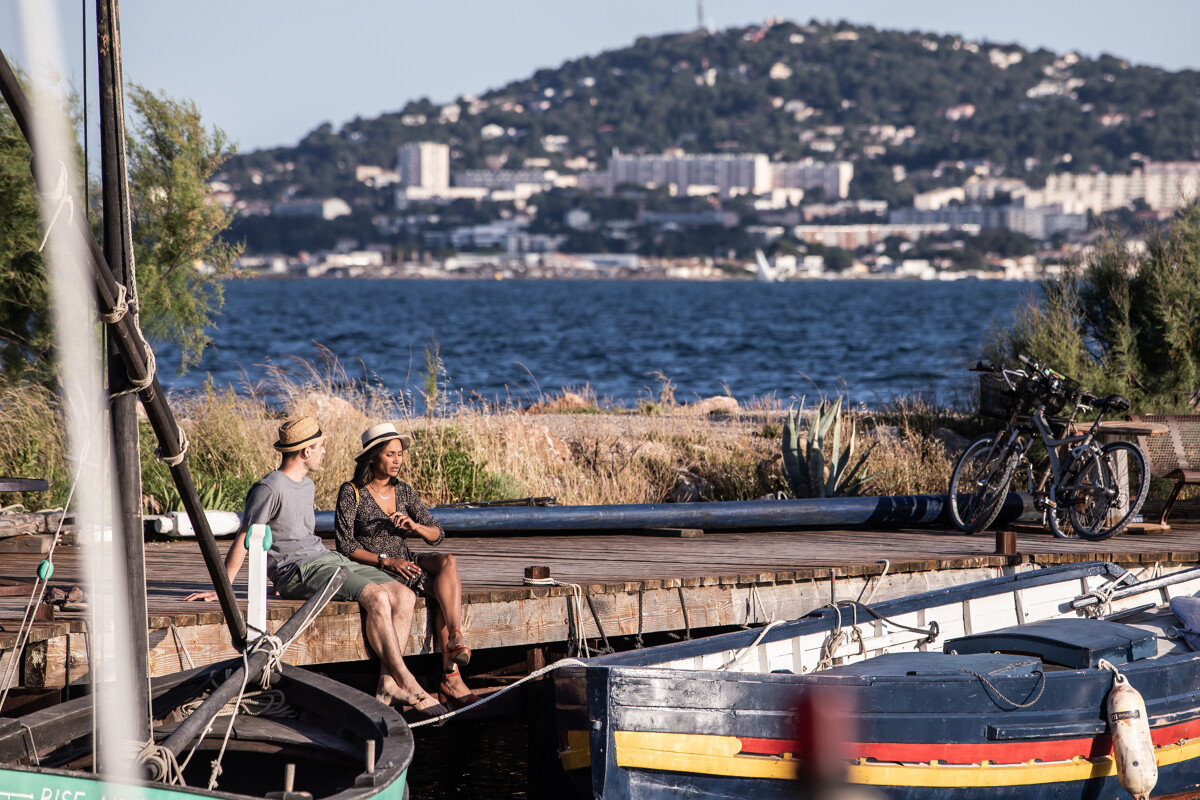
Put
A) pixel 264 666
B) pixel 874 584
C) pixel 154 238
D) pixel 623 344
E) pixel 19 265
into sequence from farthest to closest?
pixel 623 344, pixel 154 238, pixel 19 265, pixel 874 584, pixel 264 666

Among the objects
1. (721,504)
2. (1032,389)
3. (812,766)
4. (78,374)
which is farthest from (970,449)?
(78,374)

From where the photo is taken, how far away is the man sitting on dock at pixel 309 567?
23.8 ft

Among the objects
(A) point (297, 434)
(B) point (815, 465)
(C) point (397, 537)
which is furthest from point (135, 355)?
(B) point (815, 465)

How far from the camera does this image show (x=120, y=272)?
4910mm

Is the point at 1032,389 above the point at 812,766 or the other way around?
above

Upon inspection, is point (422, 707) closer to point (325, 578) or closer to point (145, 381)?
point (325, 578)

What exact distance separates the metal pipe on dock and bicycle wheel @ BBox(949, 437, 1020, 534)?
21cm

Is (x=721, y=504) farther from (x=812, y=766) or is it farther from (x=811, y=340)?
(x=811, y=340)

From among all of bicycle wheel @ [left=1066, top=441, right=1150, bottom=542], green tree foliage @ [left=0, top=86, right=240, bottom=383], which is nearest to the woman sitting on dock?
bicycle wheel @ [left=1066, top=441, right=1150, bottom=542]

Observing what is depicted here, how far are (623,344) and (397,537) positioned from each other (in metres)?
50.9

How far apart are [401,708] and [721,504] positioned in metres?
4.08

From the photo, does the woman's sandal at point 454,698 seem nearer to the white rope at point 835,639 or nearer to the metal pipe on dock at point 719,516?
the white rope at point 835,639

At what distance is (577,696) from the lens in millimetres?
6562

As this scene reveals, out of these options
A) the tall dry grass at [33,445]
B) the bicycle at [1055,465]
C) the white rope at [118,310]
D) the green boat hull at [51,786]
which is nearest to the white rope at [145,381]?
the white rope at [118,310]
